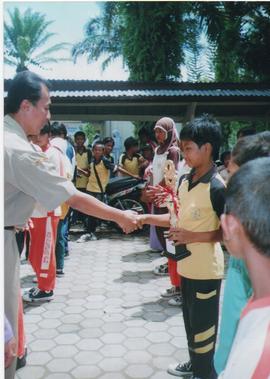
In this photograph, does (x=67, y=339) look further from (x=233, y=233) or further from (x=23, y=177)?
(x=233, y=233)

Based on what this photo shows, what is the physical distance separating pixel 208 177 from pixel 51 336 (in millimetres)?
2008

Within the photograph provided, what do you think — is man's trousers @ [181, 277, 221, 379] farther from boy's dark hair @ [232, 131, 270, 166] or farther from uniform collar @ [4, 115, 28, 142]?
uniform collar @ [4, 115, 28, 142]

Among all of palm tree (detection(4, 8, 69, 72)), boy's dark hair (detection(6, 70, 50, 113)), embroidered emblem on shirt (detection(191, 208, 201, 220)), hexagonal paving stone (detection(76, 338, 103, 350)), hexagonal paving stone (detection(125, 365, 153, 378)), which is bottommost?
hexagonal paving stone (detection(76, 338, 103, 350))

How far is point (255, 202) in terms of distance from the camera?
43.3 inches

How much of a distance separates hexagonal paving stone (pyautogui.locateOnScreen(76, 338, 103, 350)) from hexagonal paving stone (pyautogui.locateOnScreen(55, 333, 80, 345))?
0.06m

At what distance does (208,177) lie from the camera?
7.70 feet

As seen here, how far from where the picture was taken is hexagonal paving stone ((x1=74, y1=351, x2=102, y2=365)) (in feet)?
9.85

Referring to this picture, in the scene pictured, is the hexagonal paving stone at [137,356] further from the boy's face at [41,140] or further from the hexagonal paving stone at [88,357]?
the boy's face at [41,140]

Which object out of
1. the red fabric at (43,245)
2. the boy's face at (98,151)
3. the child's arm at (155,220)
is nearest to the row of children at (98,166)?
the boy's face at (98,151)

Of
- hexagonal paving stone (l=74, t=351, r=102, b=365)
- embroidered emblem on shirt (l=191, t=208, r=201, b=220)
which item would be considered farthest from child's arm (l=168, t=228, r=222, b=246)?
hexagonal paving stone (l=74, t=351, r=102, b=365)

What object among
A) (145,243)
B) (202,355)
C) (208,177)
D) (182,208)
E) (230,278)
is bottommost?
(145,243)

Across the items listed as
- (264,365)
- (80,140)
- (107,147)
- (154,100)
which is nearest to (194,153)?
(264,365)

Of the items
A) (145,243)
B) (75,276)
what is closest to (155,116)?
(145,243)

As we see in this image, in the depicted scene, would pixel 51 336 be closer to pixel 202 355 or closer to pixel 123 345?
pixel 123 345
